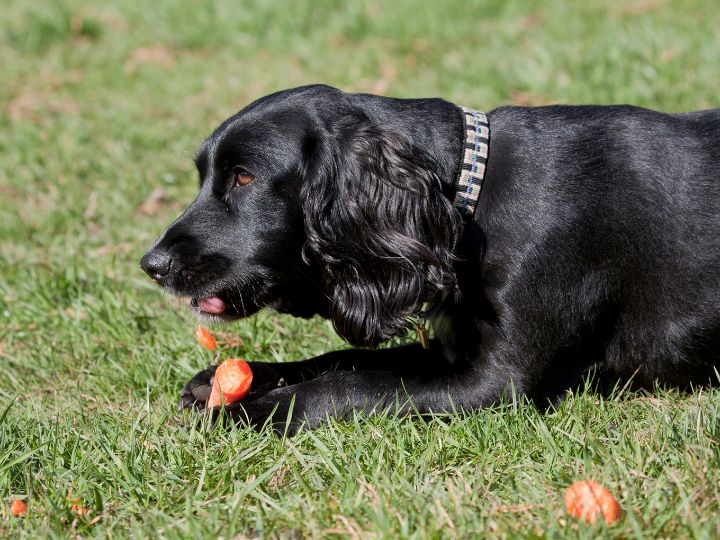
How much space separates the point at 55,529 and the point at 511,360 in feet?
4.84

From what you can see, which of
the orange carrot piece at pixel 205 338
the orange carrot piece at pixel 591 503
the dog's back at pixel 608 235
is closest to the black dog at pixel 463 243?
the dog's back at pixel 608 235

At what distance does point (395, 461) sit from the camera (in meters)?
2.66

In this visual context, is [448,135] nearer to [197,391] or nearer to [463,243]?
[463,243]

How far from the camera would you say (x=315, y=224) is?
305cm


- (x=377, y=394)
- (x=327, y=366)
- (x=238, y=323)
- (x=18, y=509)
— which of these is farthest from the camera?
(x=238, y=323)

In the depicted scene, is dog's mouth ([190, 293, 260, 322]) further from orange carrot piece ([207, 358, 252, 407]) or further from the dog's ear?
the dog's ear

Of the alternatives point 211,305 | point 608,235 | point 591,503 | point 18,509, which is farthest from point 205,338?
point 591,503

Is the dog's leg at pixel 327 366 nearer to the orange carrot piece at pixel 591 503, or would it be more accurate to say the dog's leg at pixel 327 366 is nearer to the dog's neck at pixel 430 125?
the dog's neck at pixel 430 125

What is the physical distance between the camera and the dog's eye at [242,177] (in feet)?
10.3

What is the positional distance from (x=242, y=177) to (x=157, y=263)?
0.43 metres

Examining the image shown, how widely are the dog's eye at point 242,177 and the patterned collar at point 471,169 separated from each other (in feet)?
2.32

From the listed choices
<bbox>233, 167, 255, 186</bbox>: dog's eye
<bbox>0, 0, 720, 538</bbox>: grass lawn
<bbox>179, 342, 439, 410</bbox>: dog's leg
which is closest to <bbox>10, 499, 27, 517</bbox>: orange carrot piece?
<bbox>0, 0, 720, 538</bbox>: grass lawn

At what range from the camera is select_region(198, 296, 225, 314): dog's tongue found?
10.8 ft

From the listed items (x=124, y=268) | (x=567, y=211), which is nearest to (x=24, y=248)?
(x=124, y=268)
